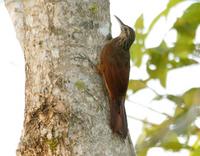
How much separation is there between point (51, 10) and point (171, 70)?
0.84 meters

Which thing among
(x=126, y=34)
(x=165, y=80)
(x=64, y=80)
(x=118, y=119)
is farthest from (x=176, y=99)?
(x=126, y=34)

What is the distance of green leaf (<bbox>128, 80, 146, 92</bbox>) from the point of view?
1927 millimetres

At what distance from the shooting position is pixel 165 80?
174 cm

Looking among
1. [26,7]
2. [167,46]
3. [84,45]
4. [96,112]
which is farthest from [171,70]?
[26,7]

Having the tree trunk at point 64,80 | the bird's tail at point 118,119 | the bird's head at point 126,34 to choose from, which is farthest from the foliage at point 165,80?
the bird's head at point 126,34

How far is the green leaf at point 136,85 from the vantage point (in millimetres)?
1927

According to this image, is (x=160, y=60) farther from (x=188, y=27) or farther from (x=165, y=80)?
(x=188, y=27)

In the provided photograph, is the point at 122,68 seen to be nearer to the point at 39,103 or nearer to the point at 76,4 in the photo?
the point at 76,4

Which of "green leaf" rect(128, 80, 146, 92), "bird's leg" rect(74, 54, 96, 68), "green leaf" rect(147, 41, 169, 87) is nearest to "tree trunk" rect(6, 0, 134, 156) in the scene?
"bird's leg" rect(74, 54, 96, 68)

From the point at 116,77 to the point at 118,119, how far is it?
17.1 inches

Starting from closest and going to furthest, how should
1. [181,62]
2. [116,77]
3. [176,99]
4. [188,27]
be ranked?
1. [176,99]
2. [188,27]
3. [181,62]
4. [116,77]

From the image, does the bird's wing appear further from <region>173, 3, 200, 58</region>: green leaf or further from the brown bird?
<region>173, 3, 200, 58</region>: green leaf

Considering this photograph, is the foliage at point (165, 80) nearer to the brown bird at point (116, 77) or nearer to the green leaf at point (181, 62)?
the green leaf at point (181, 62)

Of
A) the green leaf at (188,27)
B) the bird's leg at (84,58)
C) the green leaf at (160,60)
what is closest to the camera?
the green leaf at (188,27)
